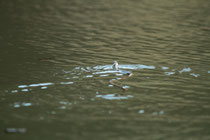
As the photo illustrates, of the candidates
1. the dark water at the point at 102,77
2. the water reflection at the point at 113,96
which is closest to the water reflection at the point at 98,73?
the dark water at the point at 102,77

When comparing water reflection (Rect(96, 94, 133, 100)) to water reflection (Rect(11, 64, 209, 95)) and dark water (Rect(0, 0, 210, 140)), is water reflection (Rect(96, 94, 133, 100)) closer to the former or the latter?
dark water (Rect(0, 0, 210, 140))

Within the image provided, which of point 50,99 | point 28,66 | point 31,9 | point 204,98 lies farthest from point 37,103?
point 31,9

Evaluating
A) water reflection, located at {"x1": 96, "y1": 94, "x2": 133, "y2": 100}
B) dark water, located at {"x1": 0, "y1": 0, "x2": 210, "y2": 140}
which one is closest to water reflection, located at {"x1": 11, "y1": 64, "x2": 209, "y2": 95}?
dark water, located at {"x1": 0, "y1": 0, "x2": 210, "y2": 140}

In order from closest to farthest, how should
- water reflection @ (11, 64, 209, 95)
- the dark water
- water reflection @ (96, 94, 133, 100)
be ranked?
the dark water → water reflection @ (96, 94, 133, 100) → water reflection @ (11, 64, 209, 95)

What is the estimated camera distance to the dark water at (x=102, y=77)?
313 inches

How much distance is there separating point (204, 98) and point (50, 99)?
16.3ft

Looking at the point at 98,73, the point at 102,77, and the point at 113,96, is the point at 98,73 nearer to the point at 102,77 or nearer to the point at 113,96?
the point at 102,77

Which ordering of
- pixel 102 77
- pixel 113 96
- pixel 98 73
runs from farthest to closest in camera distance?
1. pixel 98 73
2. pixel 102 77
3. pixel 113 96

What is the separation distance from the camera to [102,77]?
11.7 meters

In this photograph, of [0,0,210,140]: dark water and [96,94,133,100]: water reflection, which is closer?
[0,0,210,140]: dark water

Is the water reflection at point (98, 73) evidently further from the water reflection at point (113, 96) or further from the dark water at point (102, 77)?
the water reflection at point (113, 96)

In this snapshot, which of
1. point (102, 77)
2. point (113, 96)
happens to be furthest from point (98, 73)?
point (113, 96)

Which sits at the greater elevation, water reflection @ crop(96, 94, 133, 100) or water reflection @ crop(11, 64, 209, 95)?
water reflection @ crop(11, 64, 209, 95)

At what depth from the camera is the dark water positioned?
26.1 feet
